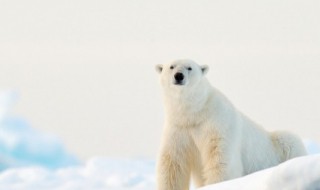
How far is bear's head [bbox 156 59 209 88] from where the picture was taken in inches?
238

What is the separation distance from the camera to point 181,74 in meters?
6.03

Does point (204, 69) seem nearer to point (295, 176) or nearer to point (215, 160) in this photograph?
point (215, 160)

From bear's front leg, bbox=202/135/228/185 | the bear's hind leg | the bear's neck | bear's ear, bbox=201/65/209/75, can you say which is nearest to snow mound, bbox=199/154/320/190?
bear's front leg, bbox=202/135/228/185

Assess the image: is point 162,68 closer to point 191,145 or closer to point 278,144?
point 191,145

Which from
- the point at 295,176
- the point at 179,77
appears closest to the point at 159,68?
the point at 179,77

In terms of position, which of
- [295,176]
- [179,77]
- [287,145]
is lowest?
[295,176]

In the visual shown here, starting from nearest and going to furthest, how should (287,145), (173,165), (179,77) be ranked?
(179,77) < (173,165) < (287,145)

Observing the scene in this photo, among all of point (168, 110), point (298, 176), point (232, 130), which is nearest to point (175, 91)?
point (168, 110)

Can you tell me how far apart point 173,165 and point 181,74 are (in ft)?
2.86

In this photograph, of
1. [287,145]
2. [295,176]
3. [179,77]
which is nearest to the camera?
[295,176]

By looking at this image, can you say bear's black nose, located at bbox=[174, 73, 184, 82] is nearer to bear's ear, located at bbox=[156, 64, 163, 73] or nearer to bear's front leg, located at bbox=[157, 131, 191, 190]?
bear's ear, located at bbox=[156, 64, 163, 73]

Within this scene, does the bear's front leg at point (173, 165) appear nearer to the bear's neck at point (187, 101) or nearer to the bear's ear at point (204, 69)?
the bear's neck at point (187, 101)

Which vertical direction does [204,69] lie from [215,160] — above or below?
above

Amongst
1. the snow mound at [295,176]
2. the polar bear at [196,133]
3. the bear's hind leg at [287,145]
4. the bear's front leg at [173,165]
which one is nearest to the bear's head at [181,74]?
the polar bear at [196,133]
